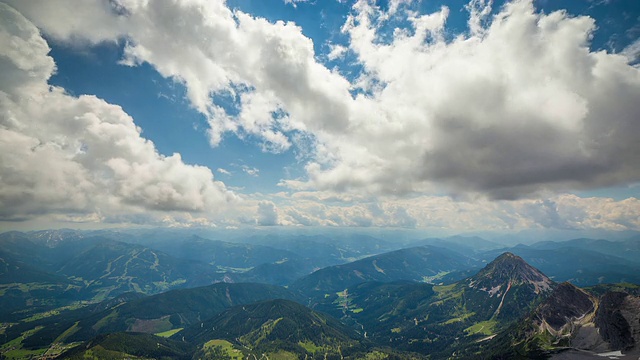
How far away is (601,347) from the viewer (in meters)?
184

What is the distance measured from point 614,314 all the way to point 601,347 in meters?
23.1

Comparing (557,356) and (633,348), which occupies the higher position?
(633,348)

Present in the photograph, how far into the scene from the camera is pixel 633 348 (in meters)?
162

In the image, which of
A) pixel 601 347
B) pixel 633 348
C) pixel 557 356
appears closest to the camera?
pixel 633 348

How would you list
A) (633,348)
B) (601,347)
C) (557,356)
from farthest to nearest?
1. (557,356)
2. (601,347)
3. (633,348)

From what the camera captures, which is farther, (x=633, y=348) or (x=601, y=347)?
(x=601, y=347)

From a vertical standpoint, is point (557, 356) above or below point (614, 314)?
below

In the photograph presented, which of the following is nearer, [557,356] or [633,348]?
[633,348]

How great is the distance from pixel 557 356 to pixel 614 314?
46091 millimetres

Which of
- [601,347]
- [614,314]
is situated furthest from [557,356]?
[614,314]

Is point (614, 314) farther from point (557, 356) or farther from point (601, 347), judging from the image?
point (557, 356)

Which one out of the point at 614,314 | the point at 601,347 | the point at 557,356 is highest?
the point at 614,314

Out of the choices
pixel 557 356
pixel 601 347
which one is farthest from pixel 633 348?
pixel 557 356

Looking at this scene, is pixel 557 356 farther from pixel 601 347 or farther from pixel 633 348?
pixel 633 348
